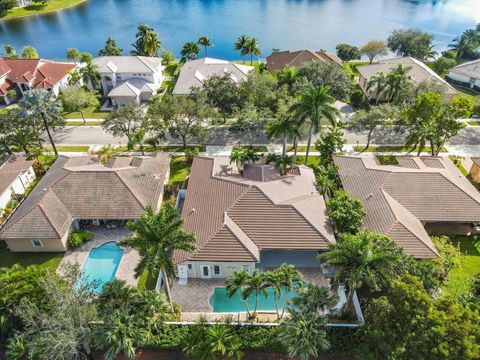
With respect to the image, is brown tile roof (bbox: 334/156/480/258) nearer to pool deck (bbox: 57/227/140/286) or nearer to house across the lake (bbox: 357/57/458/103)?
pool deck (bbox: 57/227/140/286)

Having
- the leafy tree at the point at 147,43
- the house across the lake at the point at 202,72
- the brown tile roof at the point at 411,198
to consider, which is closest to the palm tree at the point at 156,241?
the brown tile roof at the point at 411,198

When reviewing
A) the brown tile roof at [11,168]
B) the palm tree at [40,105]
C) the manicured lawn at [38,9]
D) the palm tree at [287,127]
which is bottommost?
the brown tile roof at [11,168]

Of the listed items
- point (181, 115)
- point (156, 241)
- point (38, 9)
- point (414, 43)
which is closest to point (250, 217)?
point (156, 241)

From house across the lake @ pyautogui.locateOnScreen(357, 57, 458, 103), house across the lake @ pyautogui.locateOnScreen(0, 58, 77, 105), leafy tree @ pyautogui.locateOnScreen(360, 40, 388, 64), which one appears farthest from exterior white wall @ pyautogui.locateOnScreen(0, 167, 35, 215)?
leafy tree @ pyautogui.locateOnScreen(360, 40, 388, 64)

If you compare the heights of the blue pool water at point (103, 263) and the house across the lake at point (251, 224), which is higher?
the house across the lake at point (251, 224)

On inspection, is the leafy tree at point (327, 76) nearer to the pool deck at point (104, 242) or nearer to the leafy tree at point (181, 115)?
the leafy tree at point (181, 115)

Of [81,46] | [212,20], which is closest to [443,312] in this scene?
[81,46]

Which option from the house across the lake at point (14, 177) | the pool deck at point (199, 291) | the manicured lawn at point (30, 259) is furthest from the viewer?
the house across the lake at point (14, 177)
